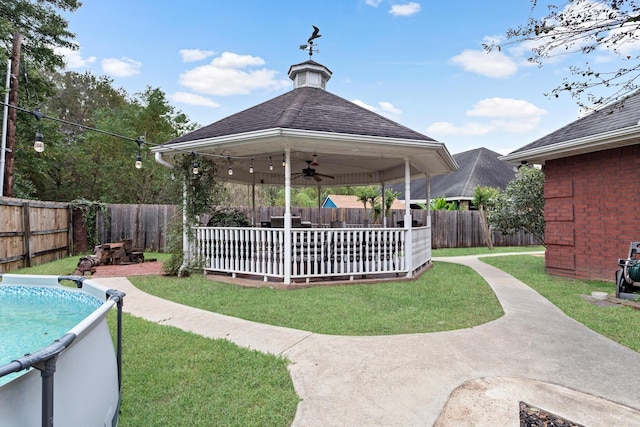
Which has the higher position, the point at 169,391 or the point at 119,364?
the point at 119,364

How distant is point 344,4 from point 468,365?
1155cm

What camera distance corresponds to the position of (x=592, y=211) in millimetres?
7762

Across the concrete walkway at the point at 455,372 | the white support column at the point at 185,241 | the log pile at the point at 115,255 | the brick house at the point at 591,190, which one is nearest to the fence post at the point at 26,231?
the log pile at the point at 115,255

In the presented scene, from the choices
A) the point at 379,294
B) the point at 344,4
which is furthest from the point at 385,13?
the point at 379,294

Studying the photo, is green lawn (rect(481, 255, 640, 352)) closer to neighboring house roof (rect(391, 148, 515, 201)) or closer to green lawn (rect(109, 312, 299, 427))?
green lawn (rect(109, 312, 299, 427))

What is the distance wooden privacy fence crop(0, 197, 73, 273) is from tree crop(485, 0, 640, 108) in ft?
36.1

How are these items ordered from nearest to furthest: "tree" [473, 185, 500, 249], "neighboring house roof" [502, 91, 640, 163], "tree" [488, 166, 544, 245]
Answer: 1. "neighboring house roof" [502, 91, 640, 163]
2. "tree" [488, 166, 544, 245]
3. "tree" [473, 185, 500, 249]

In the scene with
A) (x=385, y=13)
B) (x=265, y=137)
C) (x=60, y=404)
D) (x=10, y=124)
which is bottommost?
(x=60, y=404)

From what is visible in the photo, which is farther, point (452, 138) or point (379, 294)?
point (452, 138)

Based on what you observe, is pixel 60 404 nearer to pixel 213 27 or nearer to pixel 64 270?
pixel 64 270

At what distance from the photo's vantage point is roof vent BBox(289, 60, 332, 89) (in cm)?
1027

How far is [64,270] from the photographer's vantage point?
8.84 m

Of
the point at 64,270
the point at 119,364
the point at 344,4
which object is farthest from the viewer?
the point at 344,4

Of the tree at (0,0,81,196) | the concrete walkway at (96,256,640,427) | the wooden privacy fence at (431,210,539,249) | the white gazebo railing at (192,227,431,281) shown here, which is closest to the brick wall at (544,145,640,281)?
the white gazebo railing at (192,227,431,281)
